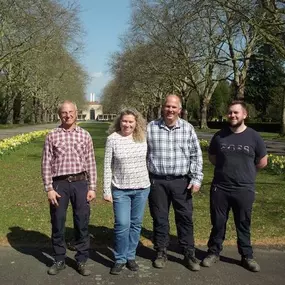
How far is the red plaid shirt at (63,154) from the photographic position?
→ 4613 millimetres

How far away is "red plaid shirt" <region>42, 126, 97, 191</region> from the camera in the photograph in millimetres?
4613

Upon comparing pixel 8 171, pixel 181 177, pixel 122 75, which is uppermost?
pixel 122 75

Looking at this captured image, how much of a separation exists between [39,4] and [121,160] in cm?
2254

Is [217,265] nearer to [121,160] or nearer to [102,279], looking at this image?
[102,279]

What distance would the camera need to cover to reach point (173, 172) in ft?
15.6

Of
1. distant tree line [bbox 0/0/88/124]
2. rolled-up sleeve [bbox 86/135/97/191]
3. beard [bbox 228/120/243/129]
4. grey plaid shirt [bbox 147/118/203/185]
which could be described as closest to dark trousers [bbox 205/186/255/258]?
grey plaid shirt [bbox 147/118/203/185]

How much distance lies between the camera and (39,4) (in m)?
24.8

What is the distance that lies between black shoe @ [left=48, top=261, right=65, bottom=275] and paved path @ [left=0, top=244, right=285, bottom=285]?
54 millimetres

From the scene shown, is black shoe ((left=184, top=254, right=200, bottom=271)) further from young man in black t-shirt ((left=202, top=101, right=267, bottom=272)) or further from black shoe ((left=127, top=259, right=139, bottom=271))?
black shoe ((left=127, top=259, right=139, bottom=271))

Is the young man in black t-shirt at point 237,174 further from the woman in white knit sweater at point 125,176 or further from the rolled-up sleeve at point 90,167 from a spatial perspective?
the rolled-up sleeve at point 90,167

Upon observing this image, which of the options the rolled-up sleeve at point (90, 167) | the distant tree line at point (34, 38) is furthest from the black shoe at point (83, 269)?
the distant tree line at point (34, 38)

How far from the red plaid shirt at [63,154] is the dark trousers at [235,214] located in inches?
55.9

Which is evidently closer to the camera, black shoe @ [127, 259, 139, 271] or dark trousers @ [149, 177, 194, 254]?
black shoe @ [127, 259, 139, 271]

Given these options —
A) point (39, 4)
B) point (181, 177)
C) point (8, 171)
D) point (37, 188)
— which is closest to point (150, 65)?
point (39, 4)
